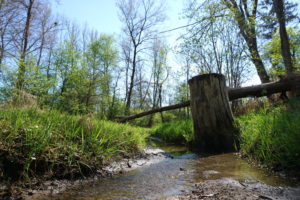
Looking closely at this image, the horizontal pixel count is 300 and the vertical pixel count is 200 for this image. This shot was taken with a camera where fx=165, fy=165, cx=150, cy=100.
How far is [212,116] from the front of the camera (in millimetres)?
3246

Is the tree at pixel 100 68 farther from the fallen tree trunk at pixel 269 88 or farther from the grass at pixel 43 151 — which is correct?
the grass at pixel 43 151

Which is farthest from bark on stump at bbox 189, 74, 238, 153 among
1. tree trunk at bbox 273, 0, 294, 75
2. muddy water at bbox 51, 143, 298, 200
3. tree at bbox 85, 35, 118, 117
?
tree at bbox 85, 35, 118, 117

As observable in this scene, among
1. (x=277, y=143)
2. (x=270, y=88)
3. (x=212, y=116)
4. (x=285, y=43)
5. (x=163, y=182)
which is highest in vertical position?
(x=285, y=43)

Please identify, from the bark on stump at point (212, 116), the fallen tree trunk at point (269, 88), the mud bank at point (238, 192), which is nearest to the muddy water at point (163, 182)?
the mud bank at point (238, 192)

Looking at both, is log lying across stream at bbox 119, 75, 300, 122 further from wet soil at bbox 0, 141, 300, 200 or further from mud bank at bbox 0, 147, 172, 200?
mud bank at bbox 0, 147, 172, 200

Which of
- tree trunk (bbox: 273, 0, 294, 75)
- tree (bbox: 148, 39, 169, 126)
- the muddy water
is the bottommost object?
the muddy water

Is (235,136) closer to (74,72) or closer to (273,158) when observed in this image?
(273,158)

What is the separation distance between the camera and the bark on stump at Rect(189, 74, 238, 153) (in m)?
3.20

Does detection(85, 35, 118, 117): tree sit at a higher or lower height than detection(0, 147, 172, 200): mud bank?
higher

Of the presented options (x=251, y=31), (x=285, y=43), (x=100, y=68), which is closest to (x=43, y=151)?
(x=285, y=43)

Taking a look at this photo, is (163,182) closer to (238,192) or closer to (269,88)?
(238,192)

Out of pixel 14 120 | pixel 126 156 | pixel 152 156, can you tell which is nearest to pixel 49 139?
pixel 14 120

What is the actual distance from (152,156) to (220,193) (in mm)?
1968

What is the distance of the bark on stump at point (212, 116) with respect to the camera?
320 centimetres
